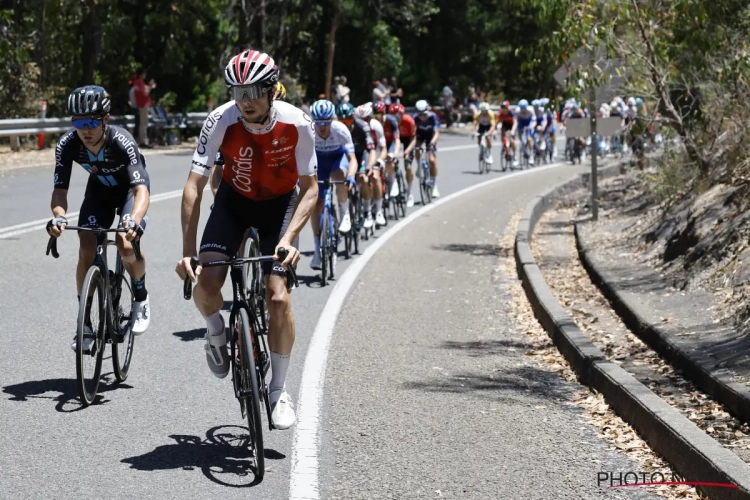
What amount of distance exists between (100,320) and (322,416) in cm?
157

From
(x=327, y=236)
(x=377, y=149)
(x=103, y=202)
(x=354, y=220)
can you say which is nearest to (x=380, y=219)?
(x=377, y=149)

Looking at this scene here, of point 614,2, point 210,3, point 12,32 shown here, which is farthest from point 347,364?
point 210,3

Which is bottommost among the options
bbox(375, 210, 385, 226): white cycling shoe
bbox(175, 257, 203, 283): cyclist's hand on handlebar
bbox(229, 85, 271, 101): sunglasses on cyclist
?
bbox(375, 210, 385, 226): white cycling shoe

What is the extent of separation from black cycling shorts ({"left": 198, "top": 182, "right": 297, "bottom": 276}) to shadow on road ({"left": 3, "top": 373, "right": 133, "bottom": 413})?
1467 mm

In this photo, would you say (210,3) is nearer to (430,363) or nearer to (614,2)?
(614,2)

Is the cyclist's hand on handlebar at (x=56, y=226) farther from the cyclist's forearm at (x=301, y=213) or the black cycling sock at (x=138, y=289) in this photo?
the cyclist's forearm at (x=301, y=213)

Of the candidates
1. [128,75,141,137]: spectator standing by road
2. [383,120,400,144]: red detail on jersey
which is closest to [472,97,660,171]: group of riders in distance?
[128,75,141,137]: spectator standing by road

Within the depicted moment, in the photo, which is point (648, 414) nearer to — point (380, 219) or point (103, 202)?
point (103, 202)

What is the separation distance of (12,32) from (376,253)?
778 inches

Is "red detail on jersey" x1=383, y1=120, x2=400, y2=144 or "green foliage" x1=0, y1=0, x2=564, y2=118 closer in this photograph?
"red detail on jersey" x1=383, y1=120, x2=400, y2=144

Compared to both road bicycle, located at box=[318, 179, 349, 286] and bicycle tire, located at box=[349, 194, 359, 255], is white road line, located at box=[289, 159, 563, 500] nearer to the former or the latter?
road bicycle, located at box=[318, 179, 349, 286]

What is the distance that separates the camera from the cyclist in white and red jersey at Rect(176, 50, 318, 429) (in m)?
6.26

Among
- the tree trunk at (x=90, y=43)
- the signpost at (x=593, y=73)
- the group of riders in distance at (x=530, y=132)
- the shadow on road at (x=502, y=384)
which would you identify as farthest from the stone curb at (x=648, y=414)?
the tree trunk at (x=90, y=43)

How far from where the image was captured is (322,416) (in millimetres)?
7168
